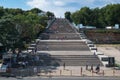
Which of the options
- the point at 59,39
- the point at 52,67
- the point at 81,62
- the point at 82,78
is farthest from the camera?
the point at 59,39

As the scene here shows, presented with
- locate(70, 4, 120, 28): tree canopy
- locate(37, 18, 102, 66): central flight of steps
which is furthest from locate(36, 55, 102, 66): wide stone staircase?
locate(70, 4, 120, 28): tree canopy

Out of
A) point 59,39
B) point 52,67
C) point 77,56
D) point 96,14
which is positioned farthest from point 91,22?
point 52,67

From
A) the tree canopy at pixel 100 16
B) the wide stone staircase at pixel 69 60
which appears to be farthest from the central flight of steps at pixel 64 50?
the tree canopy at pixel 100 16

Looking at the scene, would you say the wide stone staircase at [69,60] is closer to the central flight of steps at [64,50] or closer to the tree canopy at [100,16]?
the central flight of steps at [64,50]

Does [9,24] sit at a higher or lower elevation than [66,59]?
higher

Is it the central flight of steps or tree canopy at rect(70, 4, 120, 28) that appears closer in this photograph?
the central flight of steps

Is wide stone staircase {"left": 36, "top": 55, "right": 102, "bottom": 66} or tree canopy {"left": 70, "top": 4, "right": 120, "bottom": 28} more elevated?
tree canopy {"left": 70, "top": 4, "right": 120, "bottom": 28}

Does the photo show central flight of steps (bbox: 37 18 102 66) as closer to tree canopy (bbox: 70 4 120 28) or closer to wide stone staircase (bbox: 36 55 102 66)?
wide stone staircase (bbox: 36 55 102 66)

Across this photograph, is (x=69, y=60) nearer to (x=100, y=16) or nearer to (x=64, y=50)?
(x=64, y=50)

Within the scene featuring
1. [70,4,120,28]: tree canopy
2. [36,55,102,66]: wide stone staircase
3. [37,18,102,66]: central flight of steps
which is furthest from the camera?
[70,4,120,28]: tree canopy

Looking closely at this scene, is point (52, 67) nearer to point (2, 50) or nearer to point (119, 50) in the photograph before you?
point (2, 50)

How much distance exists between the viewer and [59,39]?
3659 inches

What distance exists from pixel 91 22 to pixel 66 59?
84.0 metres

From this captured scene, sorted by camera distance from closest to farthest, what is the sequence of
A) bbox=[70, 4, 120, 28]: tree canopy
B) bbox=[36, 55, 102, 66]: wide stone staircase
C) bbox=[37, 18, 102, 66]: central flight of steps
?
bbox=[36, 55, 102, 66]: wide stone staircase, bbox=[37, 18, 102, 66]: central flight of steps, bbox=[70, 4, 120, 28]: tree canopy
